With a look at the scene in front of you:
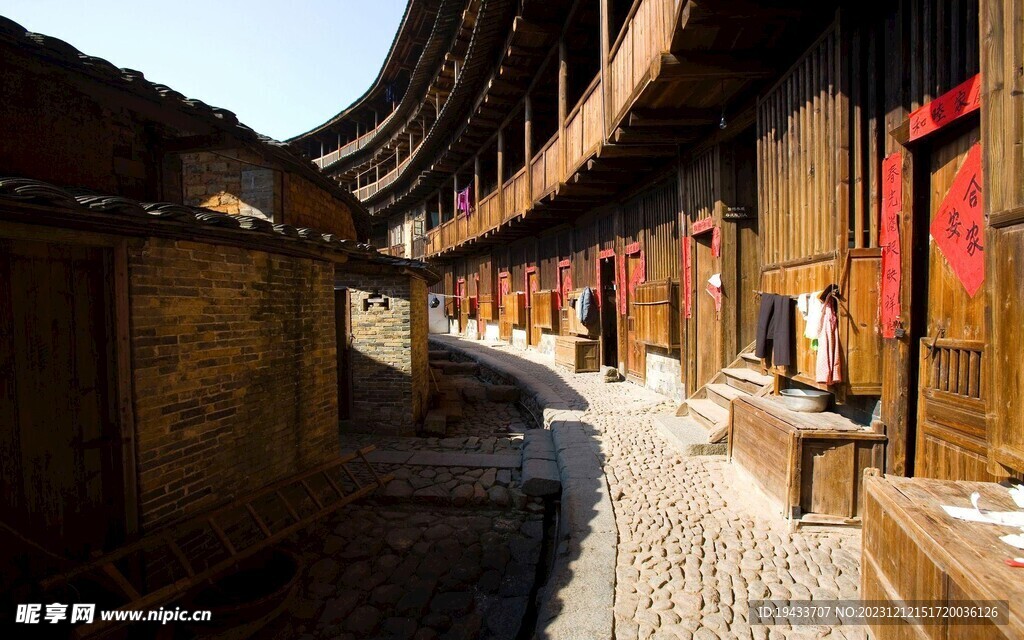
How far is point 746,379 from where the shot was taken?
645 cm

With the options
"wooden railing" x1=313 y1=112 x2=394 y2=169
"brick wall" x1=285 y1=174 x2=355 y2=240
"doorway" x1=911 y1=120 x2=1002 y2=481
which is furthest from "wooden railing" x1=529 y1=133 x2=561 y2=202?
"wooden railing" x1=313 y1=112 x2=394 y2=169

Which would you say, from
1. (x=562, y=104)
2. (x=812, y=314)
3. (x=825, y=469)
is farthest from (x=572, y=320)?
(x=825, y=469)

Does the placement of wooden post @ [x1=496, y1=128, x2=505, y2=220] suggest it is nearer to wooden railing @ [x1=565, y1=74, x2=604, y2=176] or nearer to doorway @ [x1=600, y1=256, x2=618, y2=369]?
doorway @ [x1=600, y1=256, x2=618, y2=369]

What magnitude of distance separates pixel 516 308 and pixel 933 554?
49.2ft

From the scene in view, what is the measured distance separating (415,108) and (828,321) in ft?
70.3

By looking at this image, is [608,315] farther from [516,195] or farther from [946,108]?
[946,108]

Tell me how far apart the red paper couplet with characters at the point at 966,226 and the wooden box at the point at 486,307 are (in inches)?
665

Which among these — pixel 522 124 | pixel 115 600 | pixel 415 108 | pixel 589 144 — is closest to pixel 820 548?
pixel 115 600

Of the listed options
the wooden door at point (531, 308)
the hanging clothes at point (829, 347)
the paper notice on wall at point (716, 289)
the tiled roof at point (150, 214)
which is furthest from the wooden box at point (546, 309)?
the hanging clothes at point (829, 347)

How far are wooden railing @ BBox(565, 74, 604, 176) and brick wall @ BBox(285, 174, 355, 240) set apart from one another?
495 cm

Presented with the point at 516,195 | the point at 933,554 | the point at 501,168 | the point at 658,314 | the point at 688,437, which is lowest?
the point at 688,437

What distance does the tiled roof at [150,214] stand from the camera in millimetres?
2604

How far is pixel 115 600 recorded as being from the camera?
3342 millimetres

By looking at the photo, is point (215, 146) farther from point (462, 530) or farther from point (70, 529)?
point (462, 530)
